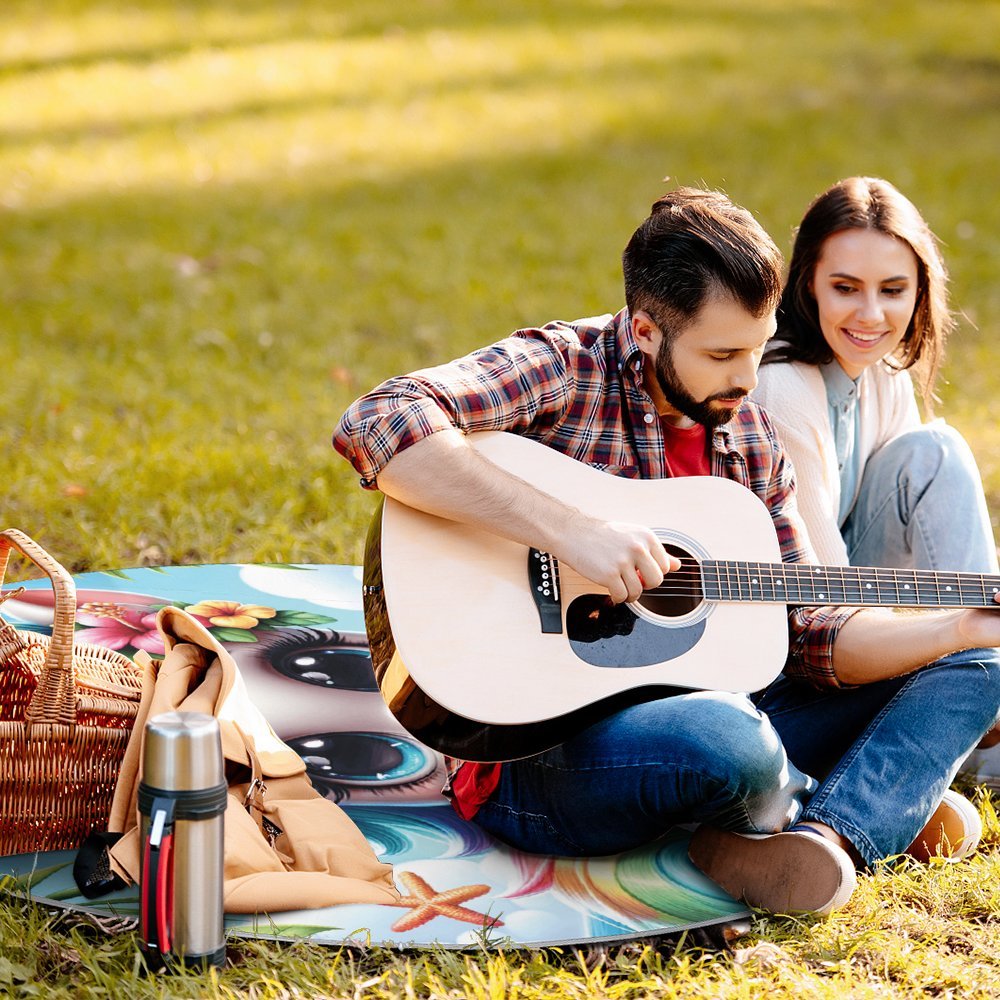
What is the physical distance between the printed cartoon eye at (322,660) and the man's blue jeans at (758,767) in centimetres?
68

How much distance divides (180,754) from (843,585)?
1.39 metres

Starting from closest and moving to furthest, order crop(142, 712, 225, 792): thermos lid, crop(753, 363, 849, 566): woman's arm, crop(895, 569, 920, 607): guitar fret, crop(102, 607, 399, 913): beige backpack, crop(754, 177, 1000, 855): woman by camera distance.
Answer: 1. crop(142, 712, 225, 792): thermos lid
2. crop(102, 607, 399, 913): beige backpack
3. crop(895, 569, 920, 607): guitar fret
4. crop(753, 363, 849, 566): woman's arm
5. crop(754, 177, 1000, 855): woman

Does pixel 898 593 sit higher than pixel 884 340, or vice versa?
pixel 884 340

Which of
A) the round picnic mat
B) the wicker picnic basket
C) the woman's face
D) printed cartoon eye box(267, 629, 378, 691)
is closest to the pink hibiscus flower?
the round picnic mat

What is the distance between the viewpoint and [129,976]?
2314 millimetres

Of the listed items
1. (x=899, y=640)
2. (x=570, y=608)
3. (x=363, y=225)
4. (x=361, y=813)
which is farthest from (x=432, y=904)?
(x=363, y=225)

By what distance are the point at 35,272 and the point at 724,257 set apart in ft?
16.9

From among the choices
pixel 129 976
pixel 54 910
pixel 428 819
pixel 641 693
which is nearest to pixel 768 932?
pixel 641 693

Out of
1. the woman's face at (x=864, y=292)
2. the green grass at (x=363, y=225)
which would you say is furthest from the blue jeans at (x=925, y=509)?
the green grass at (x=363, y=225)

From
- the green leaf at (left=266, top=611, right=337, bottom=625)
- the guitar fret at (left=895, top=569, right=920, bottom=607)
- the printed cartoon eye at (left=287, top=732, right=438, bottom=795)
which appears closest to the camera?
the guitar fret at (left=895, top=569, right=920, bottom=607)

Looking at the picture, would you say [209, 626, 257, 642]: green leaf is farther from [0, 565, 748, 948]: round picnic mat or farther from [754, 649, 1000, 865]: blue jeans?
[754, 649, 1000, 865]: blue jeans

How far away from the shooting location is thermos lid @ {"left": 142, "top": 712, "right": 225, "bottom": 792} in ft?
7.30

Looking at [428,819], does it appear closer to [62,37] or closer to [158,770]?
[158,770]

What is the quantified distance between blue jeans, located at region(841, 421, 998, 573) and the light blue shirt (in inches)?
1.4
